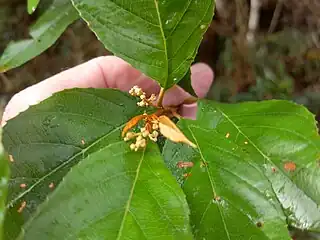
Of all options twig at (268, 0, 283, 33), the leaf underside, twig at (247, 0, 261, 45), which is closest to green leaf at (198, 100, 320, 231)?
the leaf underside

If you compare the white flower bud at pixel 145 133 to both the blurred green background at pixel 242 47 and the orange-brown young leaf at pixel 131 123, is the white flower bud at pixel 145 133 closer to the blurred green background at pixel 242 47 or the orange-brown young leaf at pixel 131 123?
the orange-brown young leaf at pixel 131 123

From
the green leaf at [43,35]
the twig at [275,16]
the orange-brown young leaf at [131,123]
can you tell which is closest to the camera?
the orange-brown young leaf at [131,123]

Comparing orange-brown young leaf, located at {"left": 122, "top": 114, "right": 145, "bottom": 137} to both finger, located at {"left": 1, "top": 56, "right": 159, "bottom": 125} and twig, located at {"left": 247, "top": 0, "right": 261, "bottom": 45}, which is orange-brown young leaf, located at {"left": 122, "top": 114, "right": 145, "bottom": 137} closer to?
finger, located at {"left": 1, "top": 56, "right": 159, "bottom": 125}

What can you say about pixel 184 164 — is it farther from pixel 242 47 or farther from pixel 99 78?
Result: pixel 242 47

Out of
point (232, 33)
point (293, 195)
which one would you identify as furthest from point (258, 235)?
point (232, 33)

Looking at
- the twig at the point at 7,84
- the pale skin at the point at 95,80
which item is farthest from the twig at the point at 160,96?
the twig at the point at 7,84

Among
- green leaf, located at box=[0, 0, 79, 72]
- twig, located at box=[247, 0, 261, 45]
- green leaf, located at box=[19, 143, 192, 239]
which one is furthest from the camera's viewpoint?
twig, located at box=[247, 0, 261, 45]

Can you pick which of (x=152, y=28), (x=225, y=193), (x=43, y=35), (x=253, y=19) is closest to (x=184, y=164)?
(x=225, y=193)
